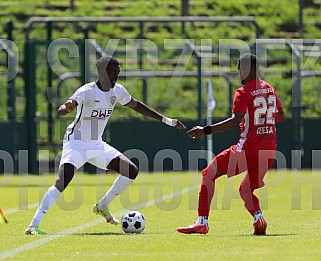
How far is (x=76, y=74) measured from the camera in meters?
25.9

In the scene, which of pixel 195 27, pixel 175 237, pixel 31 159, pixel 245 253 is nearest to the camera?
pixel 245 253

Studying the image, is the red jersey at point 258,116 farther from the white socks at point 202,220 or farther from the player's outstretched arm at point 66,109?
the player's outstretched arm at point 66,109

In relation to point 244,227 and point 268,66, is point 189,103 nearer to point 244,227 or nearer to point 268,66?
point 268,66

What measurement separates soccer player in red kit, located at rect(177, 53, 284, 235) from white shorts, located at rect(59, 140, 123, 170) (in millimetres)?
1436

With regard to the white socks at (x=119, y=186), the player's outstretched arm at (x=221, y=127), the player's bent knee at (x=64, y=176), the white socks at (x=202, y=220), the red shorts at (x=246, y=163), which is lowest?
the white socks at (x=202, y=220)

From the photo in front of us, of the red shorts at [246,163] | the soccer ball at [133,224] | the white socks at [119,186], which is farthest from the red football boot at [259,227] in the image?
the white socks at [119,186]

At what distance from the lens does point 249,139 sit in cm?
1132

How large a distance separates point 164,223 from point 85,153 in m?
1.66

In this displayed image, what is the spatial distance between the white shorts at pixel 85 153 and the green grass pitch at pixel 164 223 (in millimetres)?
826

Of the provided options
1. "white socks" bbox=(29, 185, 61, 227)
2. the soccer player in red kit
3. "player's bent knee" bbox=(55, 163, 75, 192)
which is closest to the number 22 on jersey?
the soccer player in red kit

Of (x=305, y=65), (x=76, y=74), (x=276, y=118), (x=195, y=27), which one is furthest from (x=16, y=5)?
(x=276, y=118)

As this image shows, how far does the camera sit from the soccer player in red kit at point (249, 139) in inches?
438

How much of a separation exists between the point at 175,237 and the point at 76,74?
15.3 metres

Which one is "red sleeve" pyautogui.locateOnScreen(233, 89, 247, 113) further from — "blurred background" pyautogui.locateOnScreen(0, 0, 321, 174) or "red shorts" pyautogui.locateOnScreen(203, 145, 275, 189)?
"blurred background" pyautogui.locateOnScreen(0, 0, 321, 174)
